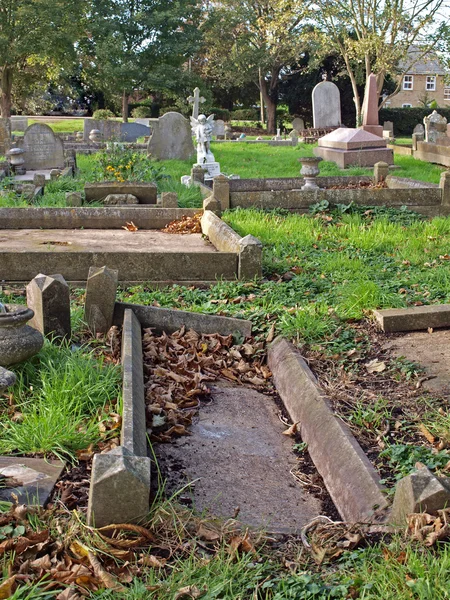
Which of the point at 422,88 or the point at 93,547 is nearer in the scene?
the point at 93,547

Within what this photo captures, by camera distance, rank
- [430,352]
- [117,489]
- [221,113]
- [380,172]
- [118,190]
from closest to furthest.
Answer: [117,489], [430,352], [118,190], [380,172], [221,113]

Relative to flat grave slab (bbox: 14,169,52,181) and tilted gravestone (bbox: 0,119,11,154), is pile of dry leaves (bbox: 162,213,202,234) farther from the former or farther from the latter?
tilted gravestone (bbox: 0,119,11,154)

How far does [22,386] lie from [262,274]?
14.2ft

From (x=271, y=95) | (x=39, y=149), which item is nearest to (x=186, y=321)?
(x=39, y=149)

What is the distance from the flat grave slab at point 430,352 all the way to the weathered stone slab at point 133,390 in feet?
7.01

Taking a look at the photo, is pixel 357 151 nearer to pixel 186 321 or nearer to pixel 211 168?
pixel 211 168

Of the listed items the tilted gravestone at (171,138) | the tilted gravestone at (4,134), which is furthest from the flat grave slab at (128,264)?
the tilted gravestone at (4,134)

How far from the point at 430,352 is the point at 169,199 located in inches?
291

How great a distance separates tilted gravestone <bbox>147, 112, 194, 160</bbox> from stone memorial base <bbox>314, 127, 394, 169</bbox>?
4366 millimetres

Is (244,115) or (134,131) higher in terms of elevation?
(244,115)

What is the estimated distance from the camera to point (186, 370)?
6.20 metres

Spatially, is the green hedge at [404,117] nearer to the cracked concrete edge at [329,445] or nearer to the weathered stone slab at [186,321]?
the weathered stone slab at [186,321]

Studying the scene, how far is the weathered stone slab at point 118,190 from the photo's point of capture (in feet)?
44.5

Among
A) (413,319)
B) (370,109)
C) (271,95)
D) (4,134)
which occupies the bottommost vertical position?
(413,319)
